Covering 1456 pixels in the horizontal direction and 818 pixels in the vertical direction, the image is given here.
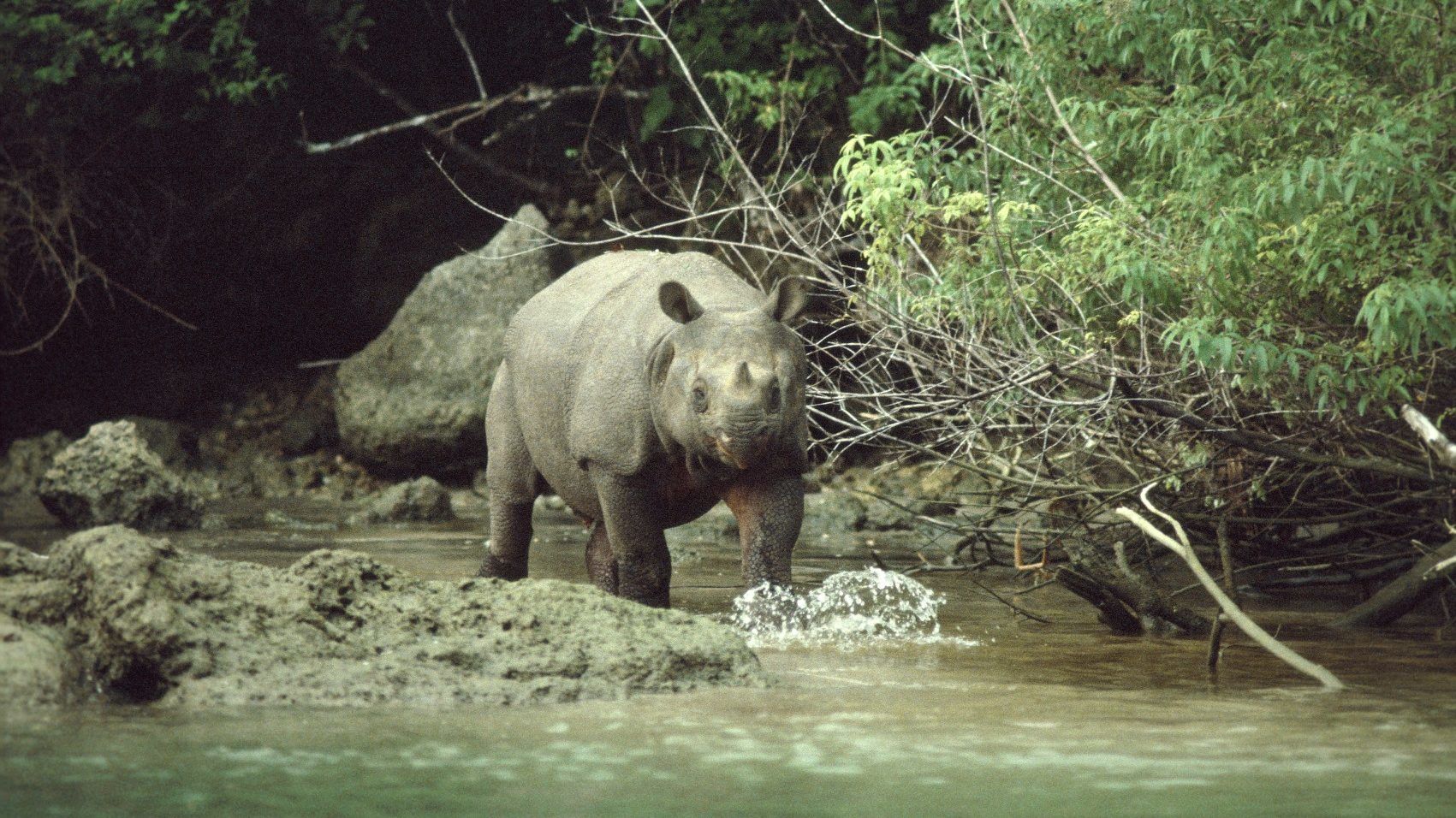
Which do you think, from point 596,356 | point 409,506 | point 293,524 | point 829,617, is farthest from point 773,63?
point 829,617

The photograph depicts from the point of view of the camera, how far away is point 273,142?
56.2 feet

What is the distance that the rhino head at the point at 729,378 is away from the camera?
7016 millimetres

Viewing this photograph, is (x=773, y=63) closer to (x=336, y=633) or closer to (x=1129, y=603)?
(x=1129, y=603)

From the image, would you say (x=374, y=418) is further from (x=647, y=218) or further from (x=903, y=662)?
(x=903, y=662)

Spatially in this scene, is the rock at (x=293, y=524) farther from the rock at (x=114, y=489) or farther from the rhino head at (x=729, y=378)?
the rhino head at (x=729, y=378)

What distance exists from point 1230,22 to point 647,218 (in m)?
8.50

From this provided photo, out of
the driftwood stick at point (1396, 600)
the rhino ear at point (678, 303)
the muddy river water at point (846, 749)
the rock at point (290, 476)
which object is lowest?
the muddy river water at point (846, 749)

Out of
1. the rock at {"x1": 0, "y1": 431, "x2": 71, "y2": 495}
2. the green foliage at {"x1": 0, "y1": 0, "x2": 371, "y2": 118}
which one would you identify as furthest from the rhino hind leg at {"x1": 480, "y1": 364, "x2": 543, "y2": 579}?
the rock at {"x1": 0, "y1": 431, "x2": 71, "y2": 495}

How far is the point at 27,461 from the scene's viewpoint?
15367mm

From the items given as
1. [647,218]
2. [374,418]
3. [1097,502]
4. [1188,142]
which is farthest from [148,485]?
[1188,142]

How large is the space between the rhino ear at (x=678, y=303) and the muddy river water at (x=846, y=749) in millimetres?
1437

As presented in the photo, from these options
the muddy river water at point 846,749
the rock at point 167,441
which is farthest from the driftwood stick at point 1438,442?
the rock at point 167,441

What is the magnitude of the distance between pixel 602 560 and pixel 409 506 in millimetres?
4700

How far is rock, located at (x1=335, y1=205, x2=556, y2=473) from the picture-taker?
48.8 ft
